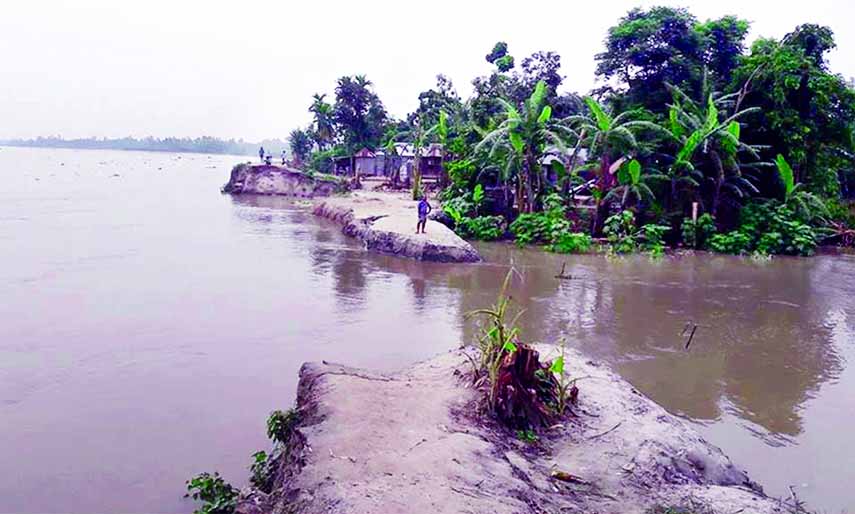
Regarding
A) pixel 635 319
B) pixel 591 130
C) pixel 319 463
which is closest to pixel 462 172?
pixel 591 130

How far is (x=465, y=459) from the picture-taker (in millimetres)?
5230

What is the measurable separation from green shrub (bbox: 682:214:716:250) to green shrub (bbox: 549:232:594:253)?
11.8 feet

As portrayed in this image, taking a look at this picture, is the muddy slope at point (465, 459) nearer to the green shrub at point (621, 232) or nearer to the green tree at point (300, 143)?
the green shrub at point (621, 232)

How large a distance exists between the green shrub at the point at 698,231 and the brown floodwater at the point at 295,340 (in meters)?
1.28

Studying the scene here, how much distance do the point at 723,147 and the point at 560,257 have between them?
264 inches

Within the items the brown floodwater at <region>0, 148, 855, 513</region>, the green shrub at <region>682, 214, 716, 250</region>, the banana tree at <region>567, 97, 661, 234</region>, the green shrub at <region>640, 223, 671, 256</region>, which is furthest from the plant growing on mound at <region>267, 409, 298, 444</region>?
the green shrub at <region>682, 214, 716, 250</region>

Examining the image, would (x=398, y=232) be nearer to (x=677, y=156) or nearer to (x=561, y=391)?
(x=677, y=156)

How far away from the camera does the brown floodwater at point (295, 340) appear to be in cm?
676

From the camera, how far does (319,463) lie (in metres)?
4.95

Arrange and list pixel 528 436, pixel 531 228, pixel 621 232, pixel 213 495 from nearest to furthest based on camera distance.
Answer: pixel 213 495 < pixel 528 436 < pixel 621 232 < pixel 531 228

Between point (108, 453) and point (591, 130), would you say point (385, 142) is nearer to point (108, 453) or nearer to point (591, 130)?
point (591, 130)

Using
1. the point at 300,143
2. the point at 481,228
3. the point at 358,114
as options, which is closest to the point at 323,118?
the point at 358,114

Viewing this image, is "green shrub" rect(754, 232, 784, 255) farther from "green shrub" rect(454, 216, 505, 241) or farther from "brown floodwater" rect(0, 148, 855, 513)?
"green shrub" rect(454, 216, 505, 241)

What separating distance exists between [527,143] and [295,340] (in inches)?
503
